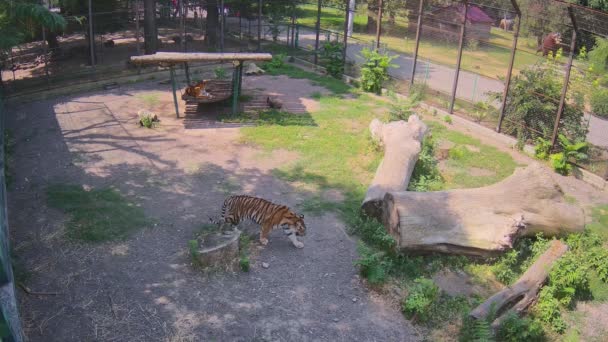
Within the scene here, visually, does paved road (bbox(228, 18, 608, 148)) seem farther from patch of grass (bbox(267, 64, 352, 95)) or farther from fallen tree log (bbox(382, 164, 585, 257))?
fallen tree log (bbox(382, 164, 585, 257))

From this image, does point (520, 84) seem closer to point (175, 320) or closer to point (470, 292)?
point (470, 292)

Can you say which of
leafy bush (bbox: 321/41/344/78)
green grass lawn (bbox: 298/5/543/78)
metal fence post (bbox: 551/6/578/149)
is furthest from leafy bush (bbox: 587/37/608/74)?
leafy bush (bbox: 321/41/344/78)

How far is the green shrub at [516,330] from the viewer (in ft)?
22.6

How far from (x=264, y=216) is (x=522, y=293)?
12.6 feet

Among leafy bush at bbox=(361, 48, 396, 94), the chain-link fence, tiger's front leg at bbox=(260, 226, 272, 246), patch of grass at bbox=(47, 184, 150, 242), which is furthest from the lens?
leafy bush at bbox=(361, 48, 396, 94)

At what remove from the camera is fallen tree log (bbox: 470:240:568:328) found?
280 inches

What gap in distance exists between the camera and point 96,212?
9.48 meters

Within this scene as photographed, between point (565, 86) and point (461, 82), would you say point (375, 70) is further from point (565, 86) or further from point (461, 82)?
point (565, 86)

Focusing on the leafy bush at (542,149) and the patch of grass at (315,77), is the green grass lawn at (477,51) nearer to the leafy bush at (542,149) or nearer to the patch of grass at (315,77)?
the patch of grass at (315,77)

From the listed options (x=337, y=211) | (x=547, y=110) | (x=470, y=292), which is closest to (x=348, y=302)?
(x=470, y=292)

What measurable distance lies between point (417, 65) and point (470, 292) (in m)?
11.9

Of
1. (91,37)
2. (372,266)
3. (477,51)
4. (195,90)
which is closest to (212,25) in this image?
(91,37)

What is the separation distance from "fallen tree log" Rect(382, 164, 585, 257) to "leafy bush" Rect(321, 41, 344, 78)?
1070cm

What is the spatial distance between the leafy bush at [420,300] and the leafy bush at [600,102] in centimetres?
925
